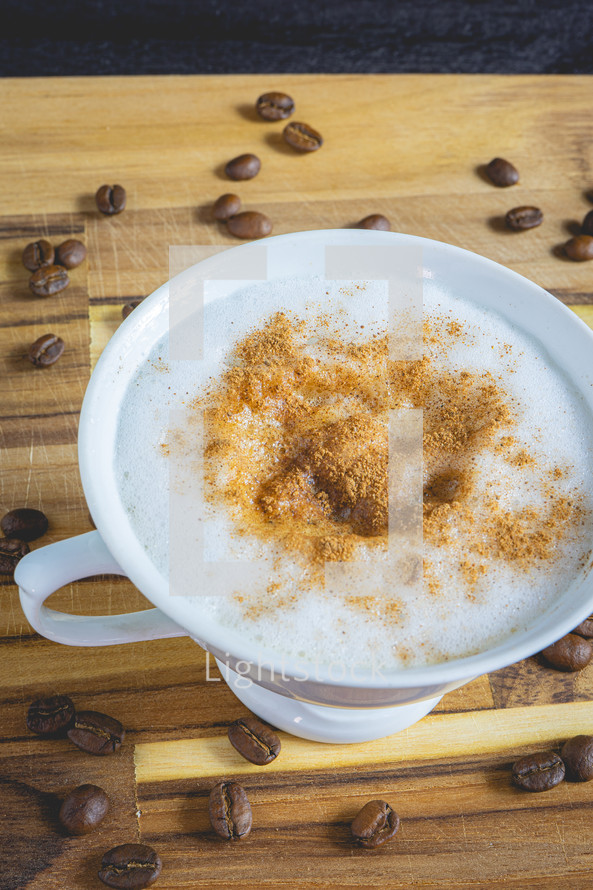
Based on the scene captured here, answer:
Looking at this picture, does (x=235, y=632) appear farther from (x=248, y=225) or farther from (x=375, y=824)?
(x=248, y=225)

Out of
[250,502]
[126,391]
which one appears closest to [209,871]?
[250,502]

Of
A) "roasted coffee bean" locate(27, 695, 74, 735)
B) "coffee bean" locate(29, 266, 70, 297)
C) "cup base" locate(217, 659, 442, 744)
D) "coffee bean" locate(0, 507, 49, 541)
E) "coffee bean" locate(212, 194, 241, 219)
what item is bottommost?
"roasted coffee bean" locate(27, 695, 74, 735)

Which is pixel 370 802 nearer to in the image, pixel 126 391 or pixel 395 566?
pixel 395 566

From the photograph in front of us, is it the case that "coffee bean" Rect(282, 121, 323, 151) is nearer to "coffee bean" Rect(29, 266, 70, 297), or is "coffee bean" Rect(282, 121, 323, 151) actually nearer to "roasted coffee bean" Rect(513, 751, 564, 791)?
"coffee bean" Rect(29, 266, 70, 297)

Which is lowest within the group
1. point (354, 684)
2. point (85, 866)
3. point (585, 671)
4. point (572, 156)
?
point (85, 866)

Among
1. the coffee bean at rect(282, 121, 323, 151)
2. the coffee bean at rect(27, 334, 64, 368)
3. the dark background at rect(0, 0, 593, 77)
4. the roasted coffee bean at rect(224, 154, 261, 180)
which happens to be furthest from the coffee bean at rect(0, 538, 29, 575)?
the dark background at rect(0, 0, 593, 77)

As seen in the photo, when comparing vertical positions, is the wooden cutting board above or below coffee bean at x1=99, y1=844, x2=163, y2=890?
above

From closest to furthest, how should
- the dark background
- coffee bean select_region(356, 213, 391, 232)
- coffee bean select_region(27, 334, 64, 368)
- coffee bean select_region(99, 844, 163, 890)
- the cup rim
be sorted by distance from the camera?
the cup rim
coffee bean select_region(99, 844, 163, 890)
coffee bean select_region(27, 334, 64, 368)
coffee bean select_region(356, 213, 391, 232)
the dark background
